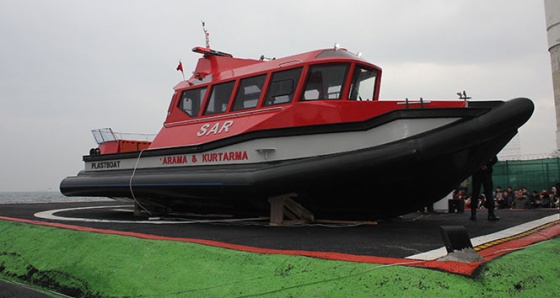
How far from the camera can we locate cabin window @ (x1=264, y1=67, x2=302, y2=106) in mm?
6207

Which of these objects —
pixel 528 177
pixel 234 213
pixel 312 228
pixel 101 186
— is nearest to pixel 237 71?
pixel 234 213

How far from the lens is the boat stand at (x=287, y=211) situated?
20.0 feet

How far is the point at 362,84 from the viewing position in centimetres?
643

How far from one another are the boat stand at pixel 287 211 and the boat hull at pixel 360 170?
0.47ft

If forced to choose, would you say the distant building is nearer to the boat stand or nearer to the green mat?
the boat stand

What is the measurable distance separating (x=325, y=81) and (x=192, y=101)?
2.60m

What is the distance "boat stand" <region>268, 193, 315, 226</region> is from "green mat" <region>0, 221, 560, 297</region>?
2.19 meters

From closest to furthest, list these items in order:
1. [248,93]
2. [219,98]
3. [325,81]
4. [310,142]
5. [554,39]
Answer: [310,142] < [325,81] < [248,93] < [219,98] < [554,39]

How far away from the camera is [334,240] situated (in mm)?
4422

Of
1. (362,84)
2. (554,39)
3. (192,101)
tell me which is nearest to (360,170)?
(362,84)

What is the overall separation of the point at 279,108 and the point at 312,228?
171cm

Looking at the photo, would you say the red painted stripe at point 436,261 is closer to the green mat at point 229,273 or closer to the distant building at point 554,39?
the green mat at point 229,273

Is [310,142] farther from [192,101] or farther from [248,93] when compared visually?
[192,101]

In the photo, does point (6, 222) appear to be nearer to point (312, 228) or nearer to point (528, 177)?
point (312, 228)
